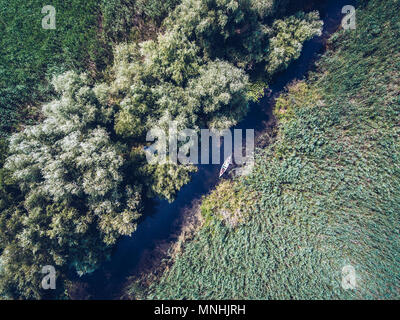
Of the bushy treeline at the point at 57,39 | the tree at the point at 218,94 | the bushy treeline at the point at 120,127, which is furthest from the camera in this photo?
the bushy treeline at the point at 57,39

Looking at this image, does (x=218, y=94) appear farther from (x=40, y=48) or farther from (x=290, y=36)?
(x=40, y=48)

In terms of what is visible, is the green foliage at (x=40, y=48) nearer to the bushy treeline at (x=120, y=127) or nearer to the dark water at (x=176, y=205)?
the bushy treeline at (x=120, y=127)

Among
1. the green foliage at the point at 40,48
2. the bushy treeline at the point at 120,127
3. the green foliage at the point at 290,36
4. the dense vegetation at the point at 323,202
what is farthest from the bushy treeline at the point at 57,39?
the dense vegetation at the point at 323,202

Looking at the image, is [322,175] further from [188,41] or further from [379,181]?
[188,41]

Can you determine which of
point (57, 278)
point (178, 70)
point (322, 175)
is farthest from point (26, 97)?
point (322, 175)

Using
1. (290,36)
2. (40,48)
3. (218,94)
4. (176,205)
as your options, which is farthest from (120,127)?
(290,36)

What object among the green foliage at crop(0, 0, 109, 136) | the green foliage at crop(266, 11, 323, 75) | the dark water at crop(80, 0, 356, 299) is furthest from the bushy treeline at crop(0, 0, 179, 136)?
the dark water at crop(80, 0, 356, 299)
